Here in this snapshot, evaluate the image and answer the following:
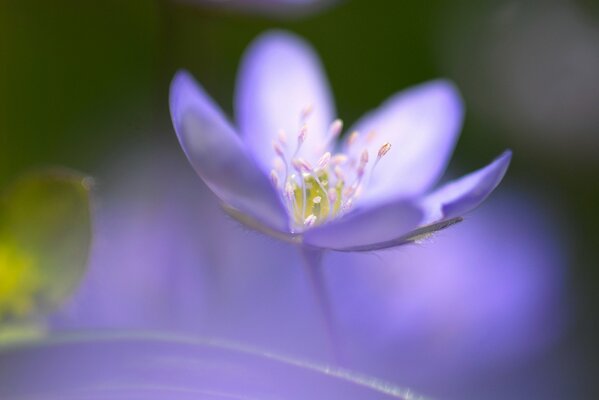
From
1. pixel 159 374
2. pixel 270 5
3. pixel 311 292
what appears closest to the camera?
pixel 159 374

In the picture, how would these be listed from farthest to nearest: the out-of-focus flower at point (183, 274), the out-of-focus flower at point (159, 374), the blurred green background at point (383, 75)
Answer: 1. the blurred green background at point (383, 75)
2. the out-of-focus flower at point (183, 274)
3. the out-of-focus flower at point (159, 374)

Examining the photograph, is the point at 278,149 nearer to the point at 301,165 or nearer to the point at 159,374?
the point at 301,165

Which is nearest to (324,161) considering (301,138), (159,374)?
(301,138)

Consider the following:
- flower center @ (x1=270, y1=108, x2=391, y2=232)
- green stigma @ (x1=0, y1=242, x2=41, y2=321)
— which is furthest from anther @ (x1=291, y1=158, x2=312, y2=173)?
green stigma @ (x1=0, y1=242, x2=41, y2=321)

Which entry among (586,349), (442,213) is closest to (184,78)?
(442,213)

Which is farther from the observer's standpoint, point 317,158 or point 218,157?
point 317,158

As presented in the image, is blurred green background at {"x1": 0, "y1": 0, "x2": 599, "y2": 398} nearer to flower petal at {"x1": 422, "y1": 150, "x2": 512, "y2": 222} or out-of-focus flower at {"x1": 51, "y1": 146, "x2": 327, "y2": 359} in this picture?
out-of-focus flower at {"x1": 51, "y1": 146, "x2": 327, "y2": 359}

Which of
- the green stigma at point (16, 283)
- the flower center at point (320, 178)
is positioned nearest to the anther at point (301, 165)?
the flower center at point (320, 178)

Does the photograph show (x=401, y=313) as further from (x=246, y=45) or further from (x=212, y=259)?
(x=246, y=45)

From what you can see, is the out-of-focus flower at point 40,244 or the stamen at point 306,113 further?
the stamen at point 306,113

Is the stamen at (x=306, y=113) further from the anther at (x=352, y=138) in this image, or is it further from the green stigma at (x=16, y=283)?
the green stigma at (x=16, y=283)
